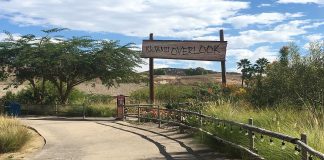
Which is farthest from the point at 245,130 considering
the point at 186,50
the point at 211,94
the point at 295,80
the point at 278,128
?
the point at 186,50

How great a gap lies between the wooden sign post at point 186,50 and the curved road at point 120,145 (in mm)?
5754

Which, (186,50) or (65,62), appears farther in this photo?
(65,62)

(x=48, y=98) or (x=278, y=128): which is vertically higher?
(x=48, y=98)

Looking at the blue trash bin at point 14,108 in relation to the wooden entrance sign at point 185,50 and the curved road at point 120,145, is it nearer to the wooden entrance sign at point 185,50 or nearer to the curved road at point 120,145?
the wooden entrance sign at point 185,50

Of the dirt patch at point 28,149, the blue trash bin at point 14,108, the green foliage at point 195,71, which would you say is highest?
the green foliage at point 195,71

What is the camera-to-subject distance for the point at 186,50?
A: 27.5m

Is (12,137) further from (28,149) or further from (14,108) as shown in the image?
(14,108)

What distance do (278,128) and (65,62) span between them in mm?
27511

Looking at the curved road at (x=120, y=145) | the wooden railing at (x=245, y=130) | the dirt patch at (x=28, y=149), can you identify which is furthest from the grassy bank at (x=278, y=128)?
the dirt patch at (x=28, y=149)

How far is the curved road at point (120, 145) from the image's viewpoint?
13711mm

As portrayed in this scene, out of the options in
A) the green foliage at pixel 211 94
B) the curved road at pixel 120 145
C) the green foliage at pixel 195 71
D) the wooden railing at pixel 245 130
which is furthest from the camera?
the green foliage at pixel 195 71

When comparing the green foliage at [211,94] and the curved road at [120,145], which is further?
the green foliage at [211,94]

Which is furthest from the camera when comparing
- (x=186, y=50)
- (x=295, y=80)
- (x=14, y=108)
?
(x=14, y=108)

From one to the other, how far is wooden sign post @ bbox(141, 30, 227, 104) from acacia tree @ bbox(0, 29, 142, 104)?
904cm
